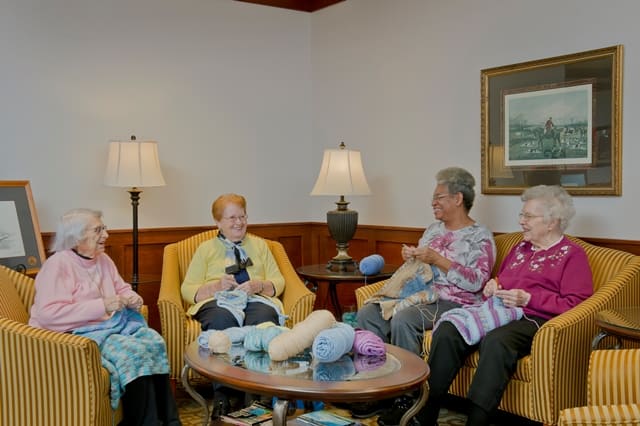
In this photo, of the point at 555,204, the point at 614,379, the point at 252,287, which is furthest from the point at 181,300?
the point at 614,379

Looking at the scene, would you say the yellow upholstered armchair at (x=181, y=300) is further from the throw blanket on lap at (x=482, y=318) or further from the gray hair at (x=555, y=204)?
the gray hair at (x=555, y=204)

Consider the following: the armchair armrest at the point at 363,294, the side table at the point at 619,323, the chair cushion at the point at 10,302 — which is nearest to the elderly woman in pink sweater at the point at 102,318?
the chair cushion at the point at 10,302

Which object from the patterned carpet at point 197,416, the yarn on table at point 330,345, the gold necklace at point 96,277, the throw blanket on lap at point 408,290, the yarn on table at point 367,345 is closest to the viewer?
the yarn on table at point 330,345

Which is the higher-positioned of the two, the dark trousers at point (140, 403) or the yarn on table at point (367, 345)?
the yarn on table at point (367, 345)

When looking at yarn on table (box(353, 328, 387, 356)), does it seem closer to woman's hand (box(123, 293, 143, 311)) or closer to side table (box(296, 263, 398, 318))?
woman's hand (box(123, 293, 143, 311))

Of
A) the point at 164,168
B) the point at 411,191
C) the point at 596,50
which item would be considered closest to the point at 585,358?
the point at 596,50

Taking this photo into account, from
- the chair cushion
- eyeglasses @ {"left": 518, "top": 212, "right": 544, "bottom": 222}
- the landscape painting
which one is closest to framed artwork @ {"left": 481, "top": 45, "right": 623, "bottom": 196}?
the landscape painting

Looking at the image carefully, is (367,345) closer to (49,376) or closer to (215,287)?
(49,376)

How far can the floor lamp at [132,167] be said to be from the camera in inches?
169

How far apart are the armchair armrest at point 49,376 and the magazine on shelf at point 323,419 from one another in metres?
0.83

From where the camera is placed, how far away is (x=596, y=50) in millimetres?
3717

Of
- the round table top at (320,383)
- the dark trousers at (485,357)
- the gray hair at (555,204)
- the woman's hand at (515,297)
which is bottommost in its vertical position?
the dark trousers at (485,357)

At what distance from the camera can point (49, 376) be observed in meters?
2.89

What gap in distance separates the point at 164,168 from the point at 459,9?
86.1 inches
